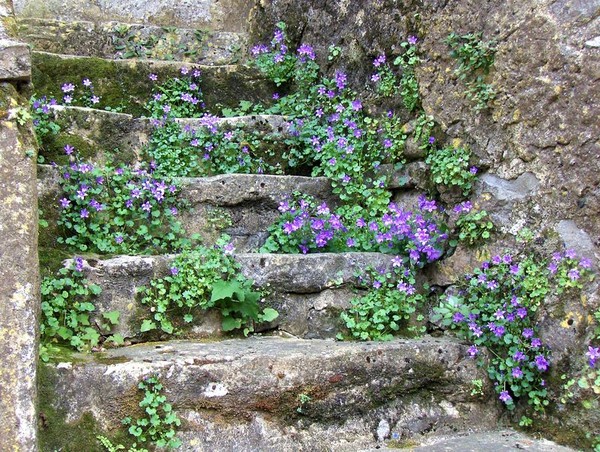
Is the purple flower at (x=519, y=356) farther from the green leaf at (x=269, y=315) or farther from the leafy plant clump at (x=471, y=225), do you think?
the green leaf at (x=269, y=315)

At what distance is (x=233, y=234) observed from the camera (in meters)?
3.31

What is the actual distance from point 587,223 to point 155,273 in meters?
1.80

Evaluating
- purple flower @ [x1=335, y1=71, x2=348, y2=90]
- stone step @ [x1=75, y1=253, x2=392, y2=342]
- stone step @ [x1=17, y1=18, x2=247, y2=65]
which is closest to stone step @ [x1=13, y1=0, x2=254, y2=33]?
stone step @ [x1=17, y1=18, x2=247, y2=65]

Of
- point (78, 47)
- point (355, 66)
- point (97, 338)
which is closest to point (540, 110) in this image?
point (355, 66)

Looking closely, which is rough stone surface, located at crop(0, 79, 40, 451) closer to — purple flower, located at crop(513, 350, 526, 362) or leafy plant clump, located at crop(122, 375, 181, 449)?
leafy plant clump, located at crop(122, 375, 181, 449)

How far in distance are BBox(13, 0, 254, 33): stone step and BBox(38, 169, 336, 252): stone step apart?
2.18 meters

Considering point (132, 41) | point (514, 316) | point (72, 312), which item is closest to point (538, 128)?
point (514, 316)

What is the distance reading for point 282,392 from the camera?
2.34 metres

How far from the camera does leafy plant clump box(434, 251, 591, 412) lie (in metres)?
2.54

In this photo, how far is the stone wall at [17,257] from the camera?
1930 mm

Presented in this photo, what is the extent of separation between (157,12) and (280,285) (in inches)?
125

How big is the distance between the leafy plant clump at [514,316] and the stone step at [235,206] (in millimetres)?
1076

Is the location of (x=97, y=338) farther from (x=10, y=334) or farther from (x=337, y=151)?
(x=337, y=151)

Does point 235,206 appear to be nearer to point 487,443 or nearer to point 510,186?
point 510,186
